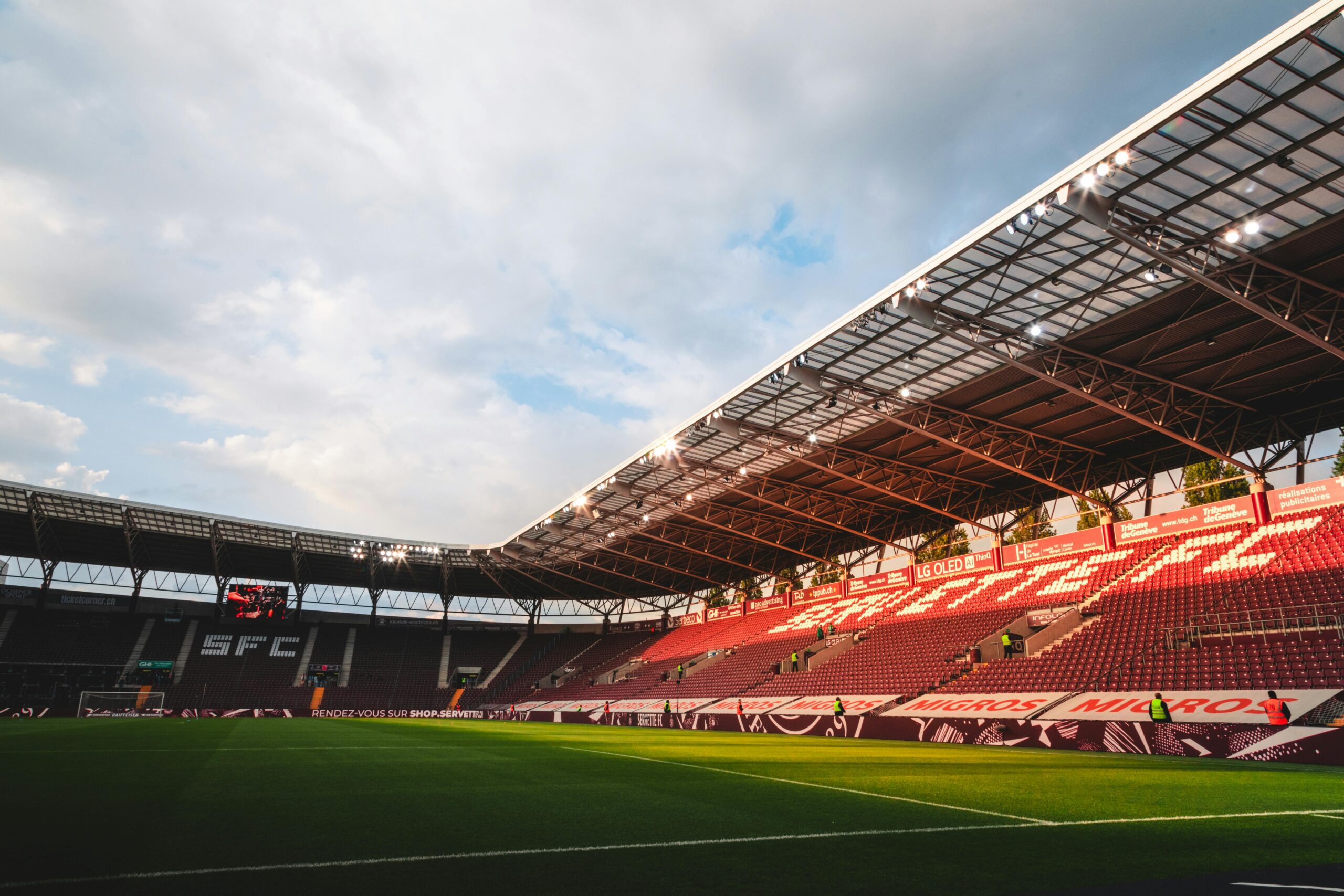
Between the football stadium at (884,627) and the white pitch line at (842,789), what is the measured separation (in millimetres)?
170


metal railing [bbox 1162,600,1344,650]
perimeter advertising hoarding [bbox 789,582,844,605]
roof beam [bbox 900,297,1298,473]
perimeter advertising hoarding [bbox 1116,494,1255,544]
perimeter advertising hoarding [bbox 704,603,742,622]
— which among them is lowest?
metal railing [bbox 1162,600,1344,650]

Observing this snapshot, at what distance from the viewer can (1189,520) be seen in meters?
29.4

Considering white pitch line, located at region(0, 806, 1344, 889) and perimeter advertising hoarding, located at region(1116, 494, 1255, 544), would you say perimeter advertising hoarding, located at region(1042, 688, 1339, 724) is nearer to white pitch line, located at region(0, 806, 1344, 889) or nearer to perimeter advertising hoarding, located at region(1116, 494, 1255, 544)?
perimeter advertising hoarding, located at region(1116, 494, 1255, 544)

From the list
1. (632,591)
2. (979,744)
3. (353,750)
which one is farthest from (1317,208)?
(632,591)

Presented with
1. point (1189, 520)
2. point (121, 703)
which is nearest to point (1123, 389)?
point (1189, 520)

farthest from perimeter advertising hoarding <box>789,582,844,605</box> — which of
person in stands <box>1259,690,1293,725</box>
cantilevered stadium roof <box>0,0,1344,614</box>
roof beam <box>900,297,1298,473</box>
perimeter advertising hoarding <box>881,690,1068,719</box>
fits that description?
person in stands <box>1259,690,1293,725</box>

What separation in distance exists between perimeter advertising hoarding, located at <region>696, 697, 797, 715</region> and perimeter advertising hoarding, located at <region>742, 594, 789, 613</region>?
484 inches

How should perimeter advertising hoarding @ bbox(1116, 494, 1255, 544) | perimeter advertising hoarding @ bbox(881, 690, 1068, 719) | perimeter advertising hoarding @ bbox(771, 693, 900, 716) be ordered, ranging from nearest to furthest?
perimeter advertising hoarding @ bbox(881, 690, 1068, 719) < perimeter advertising hoarding @ bbox(1116, 494, 1255, 544) < perimeter advertising hoarding @ bbox(771, 693, 900, 716)

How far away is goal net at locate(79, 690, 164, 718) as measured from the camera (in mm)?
43938

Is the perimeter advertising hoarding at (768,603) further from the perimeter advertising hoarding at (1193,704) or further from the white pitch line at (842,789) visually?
the white pitch line at (842,789)

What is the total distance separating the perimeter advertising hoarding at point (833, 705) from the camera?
29.7 m

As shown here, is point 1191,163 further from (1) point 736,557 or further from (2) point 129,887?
(1) point 736,557

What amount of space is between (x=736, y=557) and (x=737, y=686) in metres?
13.5

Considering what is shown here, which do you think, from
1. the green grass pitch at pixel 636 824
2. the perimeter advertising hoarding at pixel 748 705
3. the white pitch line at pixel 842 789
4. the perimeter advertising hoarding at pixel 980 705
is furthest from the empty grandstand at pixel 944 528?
the white pitch line at pixel 842 789
